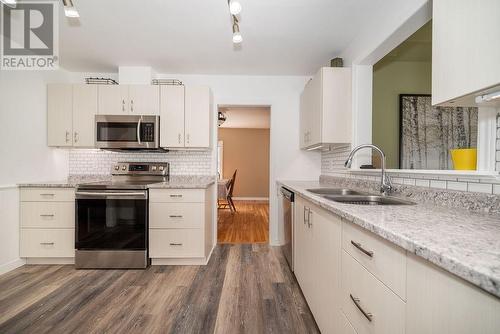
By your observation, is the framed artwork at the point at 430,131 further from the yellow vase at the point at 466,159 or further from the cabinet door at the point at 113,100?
the cabinet door at the point at 113,100

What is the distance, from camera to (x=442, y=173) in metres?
1.26

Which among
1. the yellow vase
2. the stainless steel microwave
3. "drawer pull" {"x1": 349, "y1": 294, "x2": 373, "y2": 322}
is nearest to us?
"drawer pull" {"x1": 349, "y1": 294, "x2": 373, "y2": 322}

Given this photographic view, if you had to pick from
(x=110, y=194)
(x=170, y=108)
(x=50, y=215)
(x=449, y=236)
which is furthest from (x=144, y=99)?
(x=449, y=236)

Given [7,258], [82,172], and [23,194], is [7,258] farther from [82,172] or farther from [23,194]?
[82,172]

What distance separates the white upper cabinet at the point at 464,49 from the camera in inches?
30.0

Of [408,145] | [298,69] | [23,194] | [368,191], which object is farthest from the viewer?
[298,69]

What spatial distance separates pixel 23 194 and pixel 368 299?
10.9 ft

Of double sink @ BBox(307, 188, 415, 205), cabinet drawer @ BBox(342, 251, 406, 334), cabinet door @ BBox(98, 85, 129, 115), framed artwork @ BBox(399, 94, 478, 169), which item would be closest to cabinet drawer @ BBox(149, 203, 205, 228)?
cabinet door @ BBox(98, 85, 129, 115)

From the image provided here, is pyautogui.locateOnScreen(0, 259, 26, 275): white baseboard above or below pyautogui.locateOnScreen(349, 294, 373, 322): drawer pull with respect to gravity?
below

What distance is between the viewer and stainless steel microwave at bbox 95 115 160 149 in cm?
272

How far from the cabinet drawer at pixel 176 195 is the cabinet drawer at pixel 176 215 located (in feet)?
0.14

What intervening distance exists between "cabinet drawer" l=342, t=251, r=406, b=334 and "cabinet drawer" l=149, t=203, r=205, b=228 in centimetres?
172

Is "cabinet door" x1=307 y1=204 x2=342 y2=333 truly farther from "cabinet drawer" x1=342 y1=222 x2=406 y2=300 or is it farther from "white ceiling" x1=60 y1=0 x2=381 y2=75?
"white ceiling" x1=60 y1=0 x2=381 y2=75

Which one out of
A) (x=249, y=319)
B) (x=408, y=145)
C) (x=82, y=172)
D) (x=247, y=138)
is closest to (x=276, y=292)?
(x=249, y=319)
